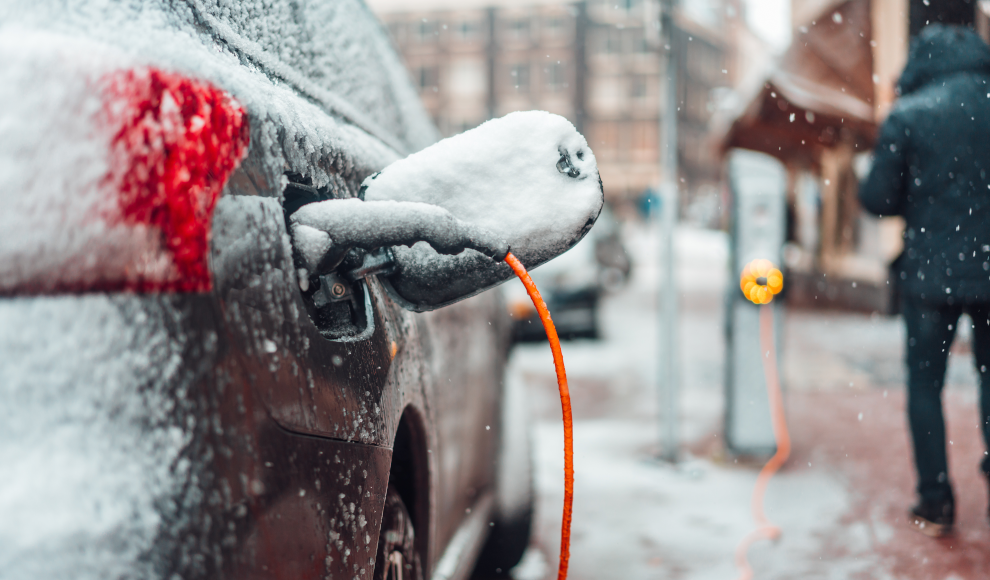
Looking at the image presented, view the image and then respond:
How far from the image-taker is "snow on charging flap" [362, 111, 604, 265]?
1270 millimetres

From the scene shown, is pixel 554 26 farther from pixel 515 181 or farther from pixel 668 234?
pixel 515 181

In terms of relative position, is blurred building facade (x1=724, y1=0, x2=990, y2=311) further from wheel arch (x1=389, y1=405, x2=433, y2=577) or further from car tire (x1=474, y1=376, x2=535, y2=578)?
wheel arch (x1=389, y1=405, x2=433, y2=577)

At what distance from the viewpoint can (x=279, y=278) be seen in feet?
3.42

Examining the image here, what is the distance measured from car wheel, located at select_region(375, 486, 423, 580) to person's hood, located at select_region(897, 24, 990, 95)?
279cm

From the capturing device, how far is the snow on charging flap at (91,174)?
0.82 meters

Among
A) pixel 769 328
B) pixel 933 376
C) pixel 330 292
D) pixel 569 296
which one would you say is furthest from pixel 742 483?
pixel 569 296

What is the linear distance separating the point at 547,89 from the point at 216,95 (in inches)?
2033

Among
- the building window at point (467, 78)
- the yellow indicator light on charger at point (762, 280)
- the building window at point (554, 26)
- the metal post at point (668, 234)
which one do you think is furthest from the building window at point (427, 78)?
the yellow indicator light on charger at point (762, 280)

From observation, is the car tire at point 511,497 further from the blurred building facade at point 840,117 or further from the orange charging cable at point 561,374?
the blurred building facade at point 840,117

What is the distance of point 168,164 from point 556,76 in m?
55.7

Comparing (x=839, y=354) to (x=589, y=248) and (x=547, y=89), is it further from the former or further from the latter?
(x=547, y=89)

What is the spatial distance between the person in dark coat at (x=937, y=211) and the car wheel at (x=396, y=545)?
7.87 ft

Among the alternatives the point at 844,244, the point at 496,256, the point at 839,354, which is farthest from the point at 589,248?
the point at 496,256

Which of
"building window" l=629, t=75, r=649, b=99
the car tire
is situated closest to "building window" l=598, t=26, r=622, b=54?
"building window" l=629, t=75, r=649, b=99
